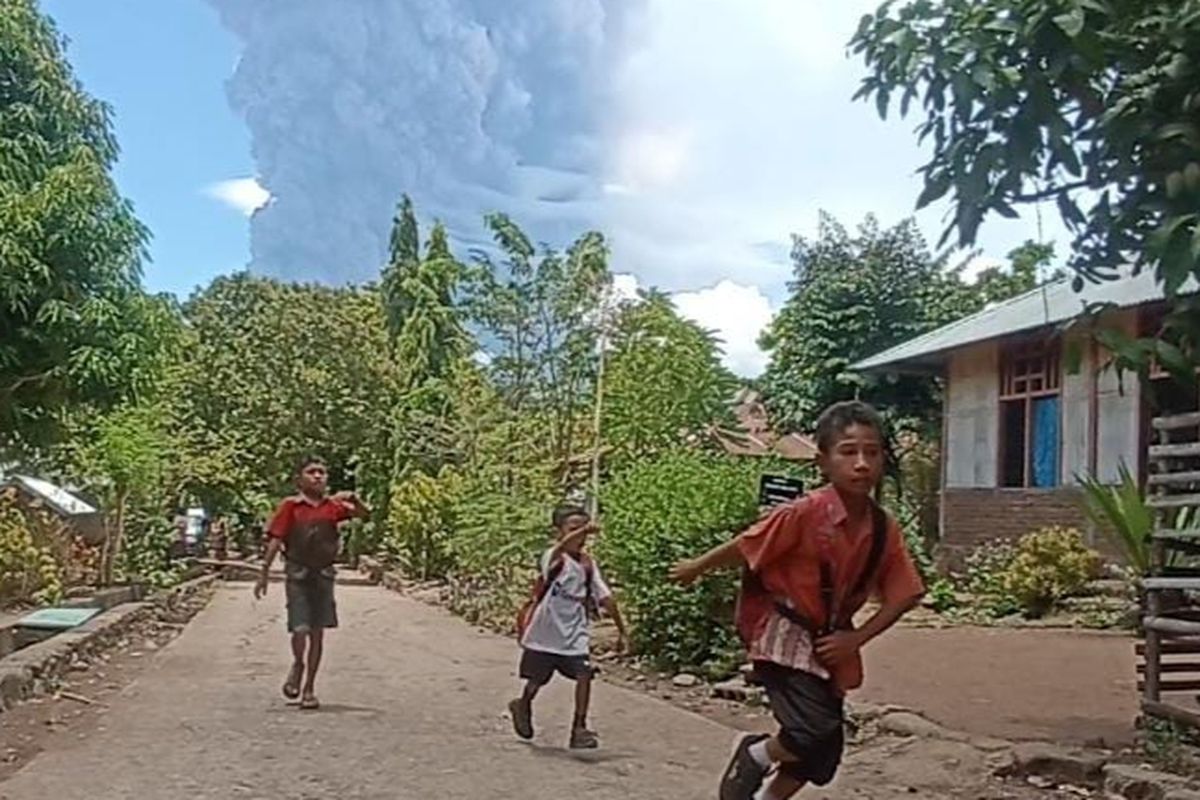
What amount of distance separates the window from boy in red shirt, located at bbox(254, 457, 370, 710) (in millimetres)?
13323

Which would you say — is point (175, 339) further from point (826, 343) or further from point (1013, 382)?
point (826, 343)

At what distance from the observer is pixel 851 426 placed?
204 inches

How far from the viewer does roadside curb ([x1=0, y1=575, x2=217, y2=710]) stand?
9.99 m

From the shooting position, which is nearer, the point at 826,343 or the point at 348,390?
the point at 826,343

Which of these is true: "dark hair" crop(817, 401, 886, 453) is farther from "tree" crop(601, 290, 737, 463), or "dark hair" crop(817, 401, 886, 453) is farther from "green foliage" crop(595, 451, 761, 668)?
"tree" crop(601, 290, 737, 463)

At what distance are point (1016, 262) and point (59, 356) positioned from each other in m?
25.5

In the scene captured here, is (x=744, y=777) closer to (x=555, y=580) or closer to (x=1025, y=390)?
(x=555, y=580)

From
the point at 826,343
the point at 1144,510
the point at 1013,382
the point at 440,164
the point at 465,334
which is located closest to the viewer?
the point at 1144,510

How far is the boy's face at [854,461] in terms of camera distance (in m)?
5.10

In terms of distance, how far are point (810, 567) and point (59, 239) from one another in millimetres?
10304

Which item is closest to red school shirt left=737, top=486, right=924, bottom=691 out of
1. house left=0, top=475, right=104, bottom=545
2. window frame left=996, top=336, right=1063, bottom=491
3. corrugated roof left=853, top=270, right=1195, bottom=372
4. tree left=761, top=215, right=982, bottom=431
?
corrugated roof left=853, top=270, right=1195, bottom=372

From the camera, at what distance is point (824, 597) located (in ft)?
16.9

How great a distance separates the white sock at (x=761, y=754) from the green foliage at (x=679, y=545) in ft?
23.9

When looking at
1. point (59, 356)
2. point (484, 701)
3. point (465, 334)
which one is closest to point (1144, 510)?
point (484, 701)
